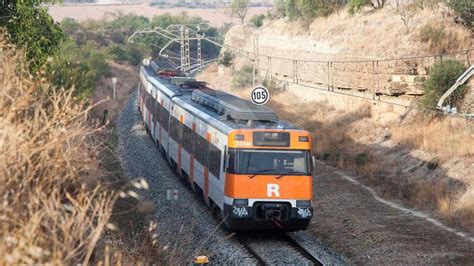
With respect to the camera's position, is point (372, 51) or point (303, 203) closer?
point (303, 203)

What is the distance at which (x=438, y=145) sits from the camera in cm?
2616

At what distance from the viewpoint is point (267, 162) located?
16.6 metres

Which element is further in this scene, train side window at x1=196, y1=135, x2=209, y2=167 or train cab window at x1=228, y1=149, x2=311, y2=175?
train side window at x1=196, y1=135, x2=209, y2=167

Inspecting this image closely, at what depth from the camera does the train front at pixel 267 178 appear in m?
16.5

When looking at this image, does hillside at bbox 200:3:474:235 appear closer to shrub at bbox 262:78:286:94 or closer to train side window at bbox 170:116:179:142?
shrub at bbox 262:78:286:94

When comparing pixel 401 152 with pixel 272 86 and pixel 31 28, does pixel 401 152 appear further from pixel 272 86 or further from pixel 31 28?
pixel 272 86

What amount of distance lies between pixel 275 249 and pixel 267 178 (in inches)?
66.2

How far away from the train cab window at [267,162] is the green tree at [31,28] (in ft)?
22.4

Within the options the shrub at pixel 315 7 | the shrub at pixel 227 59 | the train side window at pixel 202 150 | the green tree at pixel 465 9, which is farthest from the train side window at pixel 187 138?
the shrub at pixel 227 59

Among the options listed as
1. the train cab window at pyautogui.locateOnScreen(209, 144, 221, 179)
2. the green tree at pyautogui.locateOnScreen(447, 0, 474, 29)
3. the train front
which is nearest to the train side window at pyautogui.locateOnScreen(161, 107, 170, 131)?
the train cab window at pyautogui.locateOnScreen(209, 144, 221, 179)

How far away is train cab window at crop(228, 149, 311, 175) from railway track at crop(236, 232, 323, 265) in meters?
1.77

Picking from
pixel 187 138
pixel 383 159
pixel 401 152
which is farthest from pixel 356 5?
pixel 187 138

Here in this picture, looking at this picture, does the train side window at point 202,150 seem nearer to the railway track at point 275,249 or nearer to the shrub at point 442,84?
the railway track at point 275,249

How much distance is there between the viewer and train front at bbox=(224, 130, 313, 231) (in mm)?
16484
